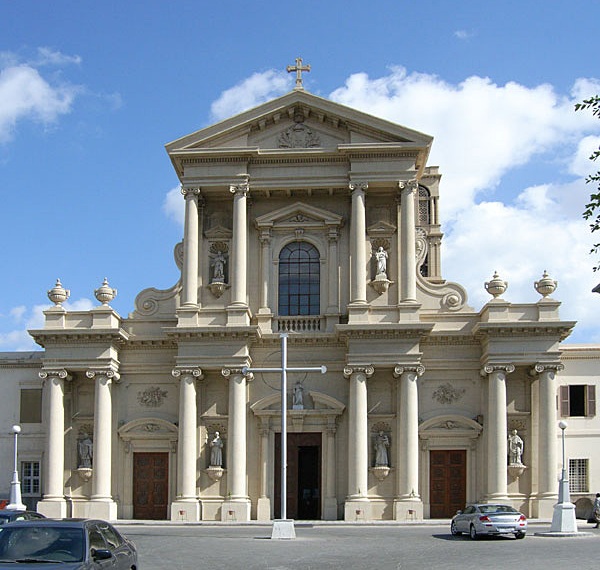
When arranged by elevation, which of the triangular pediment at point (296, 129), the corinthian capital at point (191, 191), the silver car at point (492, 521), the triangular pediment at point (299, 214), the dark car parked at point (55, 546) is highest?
the triangular pediment at point (296, 129)

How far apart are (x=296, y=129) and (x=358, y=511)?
1531 cm

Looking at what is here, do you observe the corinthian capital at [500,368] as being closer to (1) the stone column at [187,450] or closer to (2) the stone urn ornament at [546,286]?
(2) the stone urn ornament at [546,286]

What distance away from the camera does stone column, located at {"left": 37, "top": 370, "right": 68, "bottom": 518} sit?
4103 cm

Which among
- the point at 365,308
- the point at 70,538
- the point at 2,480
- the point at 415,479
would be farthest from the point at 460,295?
the point at 70,538

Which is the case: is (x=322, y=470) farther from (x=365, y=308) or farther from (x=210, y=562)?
(x=210, y=562)

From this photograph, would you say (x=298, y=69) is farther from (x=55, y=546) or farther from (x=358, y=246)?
(x=55, y=546)

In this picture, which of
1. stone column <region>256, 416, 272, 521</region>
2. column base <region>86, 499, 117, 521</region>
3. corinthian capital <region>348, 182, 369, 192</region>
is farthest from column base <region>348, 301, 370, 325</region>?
column base <region>86, 499, 117, 521</region>

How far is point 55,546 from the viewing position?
14734mm

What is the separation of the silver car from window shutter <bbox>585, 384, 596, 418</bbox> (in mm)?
13011

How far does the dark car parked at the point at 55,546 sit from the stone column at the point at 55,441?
2661 cm

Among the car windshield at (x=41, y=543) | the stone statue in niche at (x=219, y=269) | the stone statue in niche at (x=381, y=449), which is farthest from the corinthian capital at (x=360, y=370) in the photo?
the car windshield at (x=41, y=543)

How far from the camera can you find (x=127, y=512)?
41938 mm

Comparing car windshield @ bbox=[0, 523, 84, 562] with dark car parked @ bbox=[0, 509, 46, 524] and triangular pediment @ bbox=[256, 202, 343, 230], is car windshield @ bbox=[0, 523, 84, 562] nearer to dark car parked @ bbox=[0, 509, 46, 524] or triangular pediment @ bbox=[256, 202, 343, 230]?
dark car parked @ bbox=[0, 509, 46, 524]

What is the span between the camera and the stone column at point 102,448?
134ft
